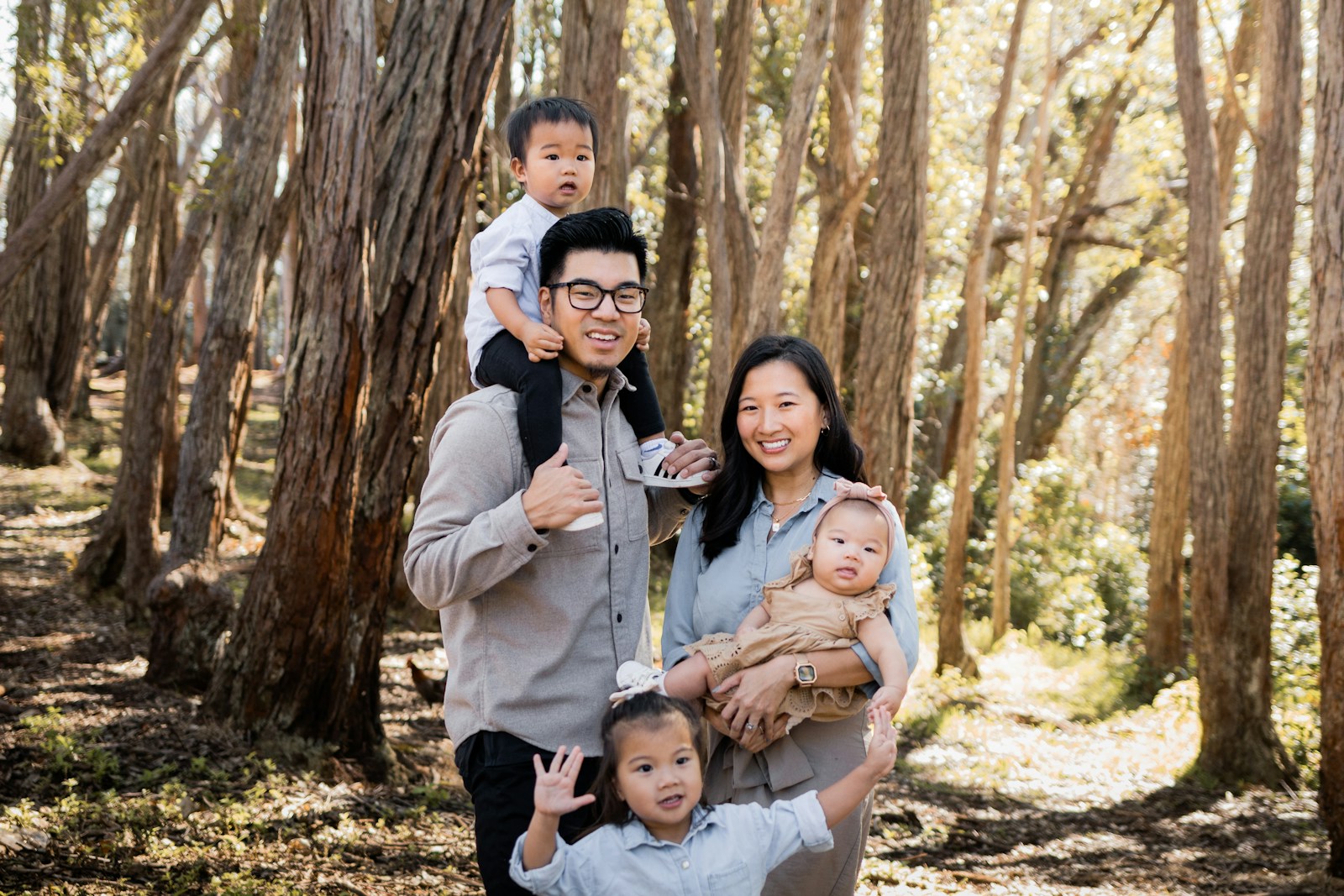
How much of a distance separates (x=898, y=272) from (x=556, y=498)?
5.26 meters

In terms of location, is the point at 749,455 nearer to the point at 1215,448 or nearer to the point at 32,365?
the point at 1215,448

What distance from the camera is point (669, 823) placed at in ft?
7.43

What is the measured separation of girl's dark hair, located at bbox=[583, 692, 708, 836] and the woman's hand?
14cm

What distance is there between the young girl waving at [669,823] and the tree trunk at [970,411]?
873 cm

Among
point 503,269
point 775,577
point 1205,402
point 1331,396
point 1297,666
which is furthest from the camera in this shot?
point 1297,666

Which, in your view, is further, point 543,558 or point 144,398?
point 144,398

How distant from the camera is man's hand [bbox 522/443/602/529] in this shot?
7.31ft

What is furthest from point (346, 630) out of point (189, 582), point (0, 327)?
point (0, 327)

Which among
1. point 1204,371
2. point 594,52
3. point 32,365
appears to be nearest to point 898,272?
point 594,52

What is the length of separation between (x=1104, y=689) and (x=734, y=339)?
5.01 m

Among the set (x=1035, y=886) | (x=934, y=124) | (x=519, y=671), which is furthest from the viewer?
(x=934, y=124)

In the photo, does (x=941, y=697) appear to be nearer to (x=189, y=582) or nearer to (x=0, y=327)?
(x=189, y=582)

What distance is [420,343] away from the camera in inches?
208

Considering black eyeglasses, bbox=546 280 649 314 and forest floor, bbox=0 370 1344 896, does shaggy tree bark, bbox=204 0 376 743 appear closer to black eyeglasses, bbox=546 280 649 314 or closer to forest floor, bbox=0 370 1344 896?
forest floor, bbox=0 370 1344 896
